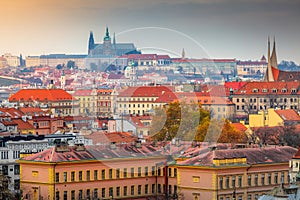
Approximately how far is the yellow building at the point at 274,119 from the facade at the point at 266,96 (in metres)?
32.8

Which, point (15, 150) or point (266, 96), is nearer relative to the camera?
point (15, 150)

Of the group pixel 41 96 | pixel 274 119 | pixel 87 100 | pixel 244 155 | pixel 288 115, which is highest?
pixel 41 96

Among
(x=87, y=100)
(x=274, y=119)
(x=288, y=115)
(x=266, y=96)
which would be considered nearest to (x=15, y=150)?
(x=274, y=119)

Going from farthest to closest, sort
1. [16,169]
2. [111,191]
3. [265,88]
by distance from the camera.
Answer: [265,88] → [16,169] → [111,191]

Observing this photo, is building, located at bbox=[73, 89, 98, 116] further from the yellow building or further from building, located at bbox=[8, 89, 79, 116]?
the yellow building

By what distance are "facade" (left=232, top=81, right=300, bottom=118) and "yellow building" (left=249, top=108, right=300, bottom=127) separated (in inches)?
1290

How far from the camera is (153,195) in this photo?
63.5m

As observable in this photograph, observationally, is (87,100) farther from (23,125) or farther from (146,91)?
(23,125)

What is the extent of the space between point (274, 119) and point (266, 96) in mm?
41203

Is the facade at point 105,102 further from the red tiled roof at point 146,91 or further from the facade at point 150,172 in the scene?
the facade at point 150,172

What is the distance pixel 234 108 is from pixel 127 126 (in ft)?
145

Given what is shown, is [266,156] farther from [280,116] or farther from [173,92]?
[173,92]

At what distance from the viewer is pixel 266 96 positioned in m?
156

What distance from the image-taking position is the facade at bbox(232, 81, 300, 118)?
15288cm
